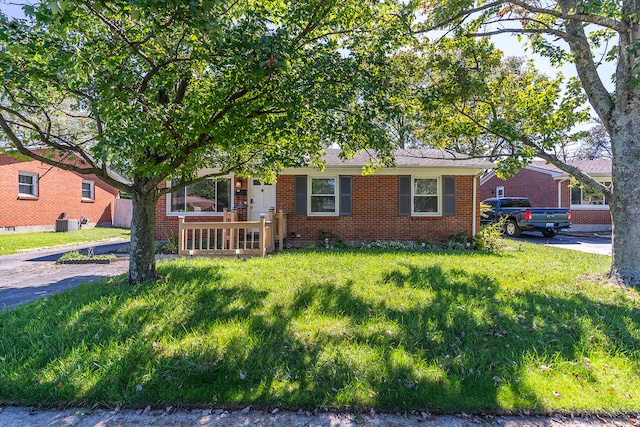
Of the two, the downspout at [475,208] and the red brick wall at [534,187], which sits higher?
the red brick wall at [534,187]

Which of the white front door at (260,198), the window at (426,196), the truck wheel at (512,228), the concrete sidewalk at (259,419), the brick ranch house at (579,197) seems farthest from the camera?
the brick ranch house at (579,197)

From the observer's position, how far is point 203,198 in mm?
11008

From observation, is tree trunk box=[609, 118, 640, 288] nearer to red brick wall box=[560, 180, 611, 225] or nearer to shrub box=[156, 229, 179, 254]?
shrub box=[156, 229, 179, 254]

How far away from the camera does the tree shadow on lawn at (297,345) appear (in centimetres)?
256

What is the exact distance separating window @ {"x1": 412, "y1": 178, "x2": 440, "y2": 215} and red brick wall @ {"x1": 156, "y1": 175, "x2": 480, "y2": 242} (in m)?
0.33

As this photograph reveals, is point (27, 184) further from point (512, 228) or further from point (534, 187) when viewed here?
point (534, 187)

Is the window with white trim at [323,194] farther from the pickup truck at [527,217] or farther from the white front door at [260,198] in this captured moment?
the pickup truck at [527,217]

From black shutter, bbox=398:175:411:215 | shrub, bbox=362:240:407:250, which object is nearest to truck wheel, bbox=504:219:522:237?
black shutter, bbox=398:175:411:215

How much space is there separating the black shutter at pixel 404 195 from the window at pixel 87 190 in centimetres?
1792

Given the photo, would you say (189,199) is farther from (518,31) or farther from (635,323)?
(635,323)

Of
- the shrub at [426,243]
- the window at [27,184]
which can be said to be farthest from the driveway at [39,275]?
the shrub at [426,243]

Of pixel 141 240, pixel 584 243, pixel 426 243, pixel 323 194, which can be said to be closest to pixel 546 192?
pixel 584 243

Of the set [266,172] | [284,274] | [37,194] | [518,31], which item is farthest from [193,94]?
[37,194]

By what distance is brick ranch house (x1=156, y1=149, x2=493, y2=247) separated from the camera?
1069 cm
